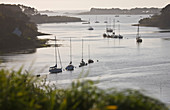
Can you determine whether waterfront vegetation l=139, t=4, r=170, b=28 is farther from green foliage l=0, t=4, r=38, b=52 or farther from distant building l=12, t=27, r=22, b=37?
distant building l=12, t=27, r=22, b=37

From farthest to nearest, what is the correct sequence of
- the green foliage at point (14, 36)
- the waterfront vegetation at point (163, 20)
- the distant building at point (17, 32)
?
the waterfront vegetation at point (163, 20) < the distant building at point (17, 32) < the green foliage at point (14, 36)

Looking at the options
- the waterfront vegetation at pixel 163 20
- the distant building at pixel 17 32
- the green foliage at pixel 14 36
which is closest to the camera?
the green foliage at pixel 14 36

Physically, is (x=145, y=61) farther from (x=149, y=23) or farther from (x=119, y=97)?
(x=149, y=23)

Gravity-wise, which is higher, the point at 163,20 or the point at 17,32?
the point at 163,20

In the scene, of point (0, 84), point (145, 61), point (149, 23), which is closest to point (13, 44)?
point (145, 61)

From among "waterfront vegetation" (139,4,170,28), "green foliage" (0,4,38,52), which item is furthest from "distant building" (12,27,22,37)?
"waterfront vegetation" (139,4,170,28)

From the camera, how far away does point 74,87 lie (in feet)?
17.7

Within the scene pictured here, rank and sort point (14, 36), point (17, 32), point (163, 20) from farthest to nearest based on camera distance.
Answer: point (163, 20), point (17, 32), point (14, 36)

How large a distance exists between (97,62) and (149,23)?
95.5 metres

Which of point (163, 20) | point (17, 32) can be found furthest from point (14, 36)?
point (163, 20)

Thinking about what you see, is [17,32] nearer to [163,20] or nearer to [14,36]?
[14,36]

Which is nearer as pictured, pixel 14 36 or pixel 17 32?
pixel 14 36

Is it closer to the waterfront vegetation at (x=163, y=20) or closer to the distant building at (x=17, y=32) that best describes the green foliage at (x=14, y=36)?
the distant building at (x=17, y=32)

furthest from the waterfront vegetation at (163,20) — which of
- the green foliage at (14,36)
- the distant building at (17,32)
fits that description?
the distant building at (17,32)
